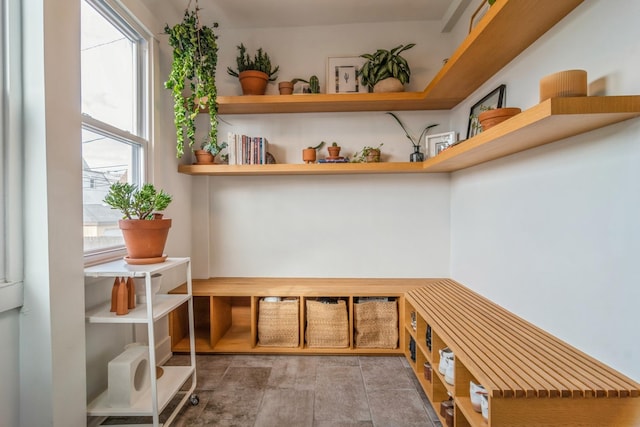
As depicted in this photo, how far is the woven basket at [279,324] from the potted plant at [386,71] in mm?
1879

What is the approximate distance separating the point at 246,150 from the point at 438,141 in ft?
5.24

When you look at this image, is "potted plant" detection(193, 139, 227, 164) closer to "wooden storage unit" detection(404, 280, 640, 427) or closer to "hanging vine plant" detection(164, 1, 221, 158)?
"hanging vine plant" detection(164, 1, 221, 158)

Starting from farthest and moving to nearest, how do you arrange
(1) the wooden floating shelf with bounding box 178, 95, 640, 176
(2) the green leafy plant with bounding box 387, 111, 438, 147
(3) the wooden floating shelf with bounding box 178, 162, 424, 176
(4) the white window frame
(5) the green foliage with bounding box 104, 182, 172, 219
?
Result: (2) the green leafy plant with bounding box 387, 111, 438, 147 < (3) the wooden floating shelf with bounding box 178, 162, 424, 176 < (5) the green foliage with bounding box 104, 182, 172, 219 < (4) the white window frame < (1) the wooden floating shelf with bounding box 178, 95, 640, 176

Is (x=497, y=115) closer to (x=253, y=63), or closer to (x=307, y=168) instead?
(x=307, y=168)

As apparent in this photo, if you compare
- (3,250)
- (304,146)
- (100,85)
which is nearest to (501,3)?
(304,146)

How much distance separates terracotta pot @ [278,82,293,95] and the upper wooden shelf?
12 cm

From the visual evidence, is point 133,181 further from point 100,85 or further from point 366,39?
point 366,39

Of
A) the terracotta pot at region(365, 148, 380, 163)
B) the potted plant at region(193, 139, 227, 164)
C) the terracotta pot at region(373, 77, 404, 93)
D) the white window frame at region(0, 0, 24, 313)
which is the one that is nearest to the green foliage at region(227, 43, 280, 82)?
the potted plant at region(193, 139, 227, 164)

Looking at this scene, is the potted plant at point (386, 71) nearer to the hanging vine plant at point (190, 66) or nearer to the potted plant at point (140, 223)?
the hanging vine plant at point (190, 66)

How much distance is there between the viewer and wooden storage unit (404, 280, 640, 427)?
109 centimetres

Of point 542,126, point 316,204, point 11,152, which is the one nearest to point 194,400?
point 11,152

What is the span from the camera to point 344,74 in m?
2.75

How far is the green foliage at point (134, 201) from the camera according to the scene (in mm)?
1624

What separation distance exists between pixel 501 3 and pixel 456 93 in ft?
3.61
